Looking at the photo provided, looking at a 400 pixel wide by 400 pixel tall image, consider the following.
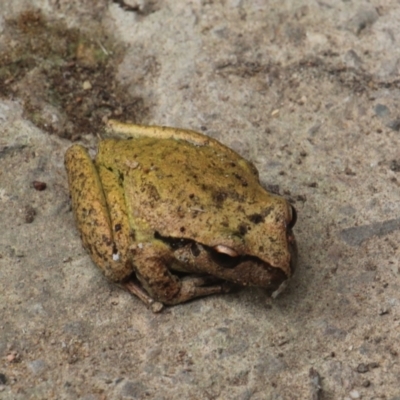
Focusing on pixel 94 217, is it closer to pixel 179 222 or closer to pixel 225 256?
pixel 179 222

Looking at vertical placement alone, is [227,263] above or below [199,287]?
above

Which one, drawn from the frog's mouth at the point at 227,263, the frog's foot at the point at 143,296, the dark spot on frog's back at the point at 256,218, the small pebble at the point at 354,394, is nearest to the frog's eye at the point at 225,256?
the frog's mouth at the point at 227,263

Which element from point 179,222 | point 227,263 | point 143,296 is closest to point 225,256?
point 227,263

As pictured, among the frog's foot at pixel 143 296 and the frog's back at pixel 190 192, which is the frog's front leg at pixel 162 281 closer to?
the frog's foot at pixel 143 296

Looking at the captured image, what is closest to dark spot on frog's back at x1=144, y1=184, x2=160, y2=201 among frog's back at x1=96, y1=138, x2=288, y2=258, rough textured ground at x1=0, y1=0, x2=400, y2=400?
frog's back at x1=96, y1=138, x2=288, y2=258

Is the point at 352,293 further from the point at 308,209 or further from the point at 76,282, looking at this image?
the point at 76,282

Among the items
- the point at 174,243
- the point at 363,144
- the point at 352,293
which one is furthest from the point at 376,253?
the point at 174,243
